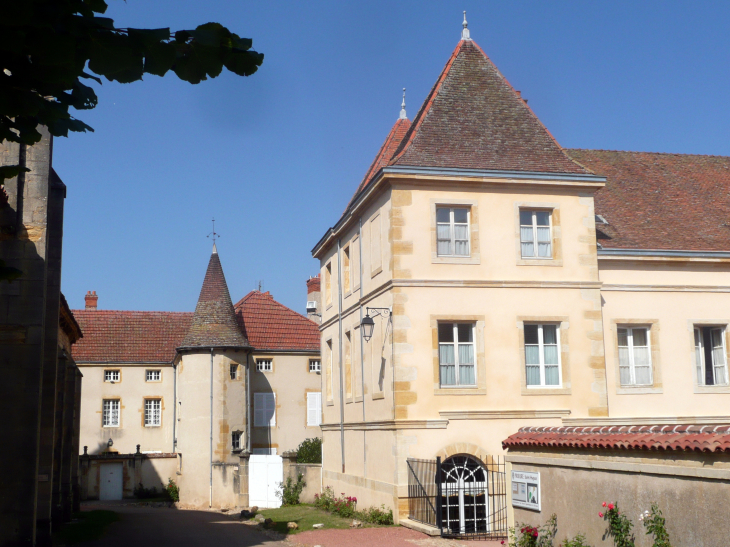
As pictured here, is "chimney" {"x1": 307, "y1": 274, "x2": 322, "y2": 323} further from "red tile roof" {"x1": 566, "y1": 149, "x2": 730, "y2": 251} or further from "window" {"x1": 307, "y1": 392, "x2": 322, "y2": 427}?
"red tile roof" {"x1": 566, "y1": 149, "x2": 730, "y2": 251}

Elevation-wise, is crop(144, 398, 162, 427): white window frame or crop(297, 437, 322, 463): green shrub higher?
crop(144, 398, 162, 427): white window frame

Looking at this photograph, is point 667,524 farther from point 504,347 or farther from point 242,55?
point 504,347

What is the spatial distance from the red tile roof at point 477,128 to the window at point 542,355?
3.63 metres

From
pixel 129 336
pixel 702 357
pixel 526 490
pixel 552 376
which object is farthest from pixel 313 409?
pixel 526 490

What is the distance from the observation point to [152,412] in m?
40.2

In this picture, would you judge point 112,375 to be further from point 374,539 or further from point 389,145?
point 374,539

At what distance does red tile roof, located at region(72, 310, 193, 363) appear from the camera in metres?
40.6

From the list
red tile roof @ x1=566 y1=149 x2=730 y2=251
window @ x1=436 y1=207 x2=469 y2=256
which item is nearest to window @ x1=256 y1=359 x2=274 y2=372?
red tile roof @ x1=566 y1=149 x2=730 y2=251

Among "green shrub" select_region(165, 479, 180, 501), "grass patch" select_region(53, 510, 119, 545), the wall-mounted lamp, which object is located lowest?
"green shrub" select_region(165, 479, 180, 501)

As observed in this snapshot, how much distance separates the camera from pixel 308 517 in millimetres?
20516

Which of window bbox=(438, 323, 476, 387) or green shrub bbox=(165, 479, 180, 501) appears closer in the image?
window bbox=(438, 323, 476, 387)

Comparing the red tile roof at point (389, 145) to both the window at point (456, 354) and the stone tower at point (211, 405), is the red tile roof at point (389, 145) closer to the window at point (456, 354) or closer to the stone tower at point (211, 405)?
the window at point (456, 354)

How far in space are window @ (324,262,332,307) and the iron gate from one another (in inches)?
351

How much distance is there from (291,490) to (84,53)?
2393cm
